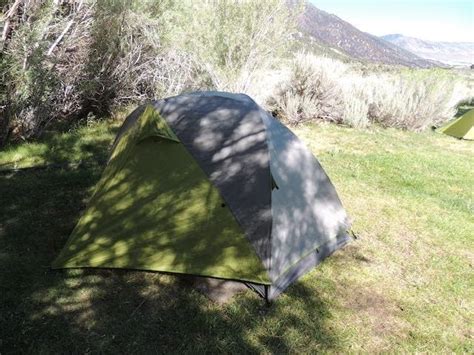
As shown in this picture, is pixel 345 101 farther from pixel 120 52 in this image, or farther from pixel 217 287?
pixel 217 287

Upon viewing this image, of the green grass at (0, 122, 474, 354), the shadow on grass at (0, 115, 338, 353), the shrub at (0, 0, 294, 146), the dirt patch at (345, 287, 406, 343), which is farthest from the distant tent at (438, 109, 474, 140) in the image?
the shadow on grass at (0, 115, 338, 353)

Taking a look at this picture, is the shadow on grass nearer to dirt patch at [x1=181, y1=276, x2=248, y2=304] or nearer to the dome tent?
dirt patch at [x1=181, y1=276, x2=248, y2=304]

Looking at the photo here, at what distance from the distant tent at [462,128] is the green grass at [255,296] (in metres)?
5.58

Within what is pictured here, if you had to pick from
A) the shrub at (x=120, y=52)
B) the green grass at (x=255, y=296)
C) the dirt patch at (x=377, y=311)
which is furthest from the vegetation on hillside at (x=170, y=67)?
the dirt patch at (x=377, y=311)

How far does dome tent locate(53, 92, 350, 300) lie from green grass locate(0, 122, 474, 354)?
290 millimetres

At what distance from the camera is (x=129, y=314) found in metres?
4.07

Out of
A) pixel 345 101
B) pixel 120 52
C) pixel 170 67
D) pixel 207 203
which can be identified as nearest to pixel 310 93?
pixel 345 101

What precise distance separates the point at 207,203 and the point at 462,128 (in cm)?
1049

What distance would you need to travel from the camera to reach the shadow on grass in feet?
12.2

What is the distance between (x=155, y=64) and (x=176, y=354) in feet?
27.7

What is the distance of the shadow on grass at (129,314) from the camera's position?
3.73 metres

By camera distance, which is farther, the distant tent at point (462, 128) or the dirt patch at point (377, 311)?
the distant tent at point (462, 128)

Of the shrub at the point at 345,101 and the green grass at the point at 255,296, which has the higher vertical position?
the shrub at the point at 345,101

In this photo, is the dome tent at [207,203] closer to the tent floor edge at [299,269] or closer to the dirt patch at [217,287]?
the tent floor edge at [299,269]
